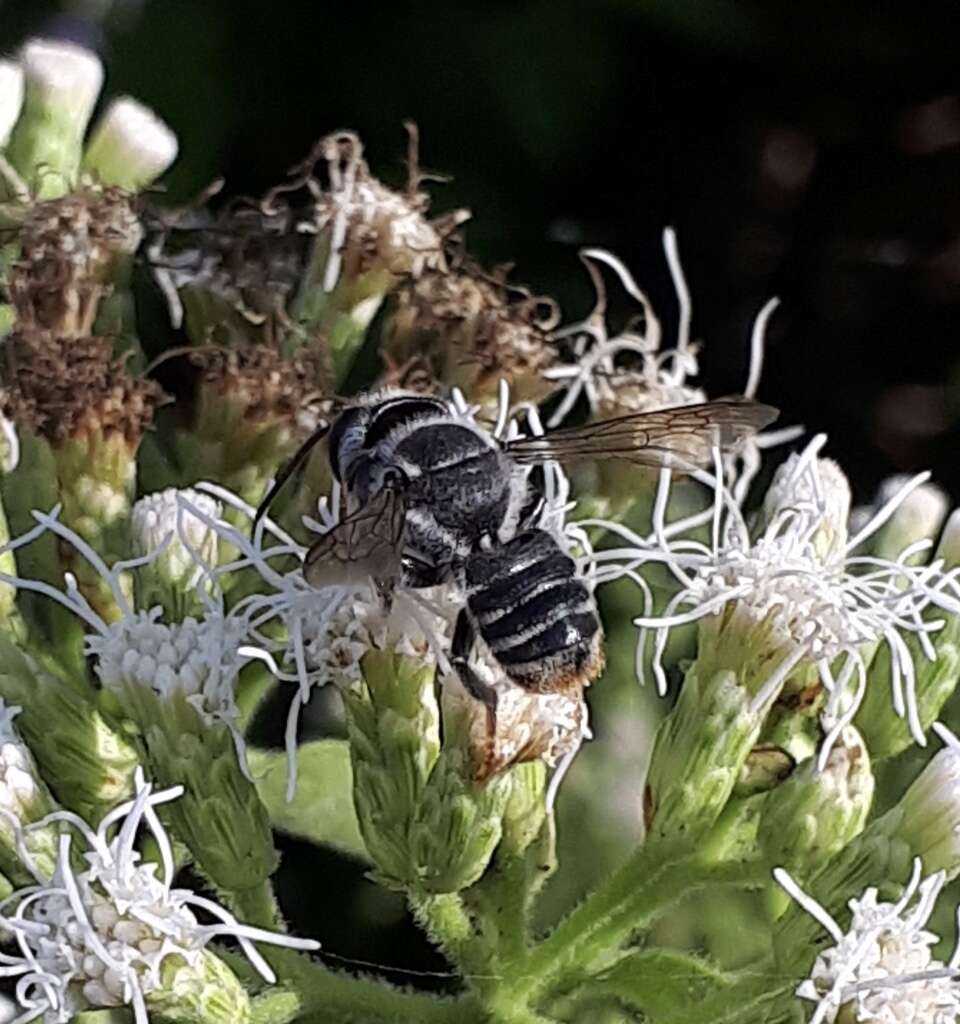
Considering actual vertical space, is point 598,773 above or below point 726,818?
below

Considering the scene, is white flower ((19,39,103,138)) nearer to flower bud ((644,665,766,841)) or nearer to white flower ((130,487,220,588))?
white flower ((130,487,220,588))

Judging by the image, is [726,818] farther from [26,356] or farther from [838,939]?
[26,356]

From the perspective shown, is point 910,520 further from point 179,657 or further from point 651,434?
point 179,657

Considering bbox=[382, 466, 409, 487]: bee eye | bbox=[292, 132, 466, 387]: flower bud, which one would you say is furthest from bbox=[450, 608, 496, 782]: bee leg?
bbox=[292, 132, 466, 387]: flower bud

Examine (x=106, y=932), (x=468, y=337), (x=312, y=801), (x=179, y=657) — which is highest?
(x=468, y=337)

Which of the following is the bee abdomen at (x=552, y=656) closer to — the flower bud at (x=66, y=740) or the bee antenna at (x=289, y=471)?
the bee antenna at (x=289, y=471)

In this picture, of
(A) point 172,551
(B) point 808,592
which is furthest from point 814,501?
(A) point 172,551

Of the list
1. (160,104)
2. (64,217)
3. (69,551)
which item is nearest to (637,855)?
(69,551)
